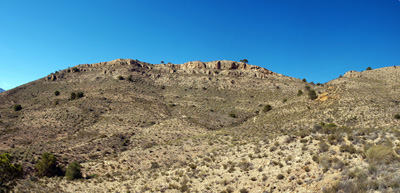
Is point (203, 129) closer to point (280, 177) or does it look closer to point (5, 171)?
point (5, 171)

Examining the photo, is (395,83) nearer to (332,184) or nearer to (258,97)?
(258,97)

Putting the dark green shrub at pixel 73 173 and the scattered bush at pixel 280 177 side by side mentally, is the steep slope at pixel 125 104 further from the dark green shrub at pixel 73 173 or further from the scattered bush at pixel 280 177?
the scattered bush at pixel 280 177

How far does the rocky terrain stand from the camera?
36.2 feet

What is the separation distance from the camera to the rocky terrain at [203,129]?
36.2 feet

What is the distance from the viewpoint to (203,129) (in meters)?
40.8

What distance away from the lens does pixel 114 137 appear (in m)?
35.6

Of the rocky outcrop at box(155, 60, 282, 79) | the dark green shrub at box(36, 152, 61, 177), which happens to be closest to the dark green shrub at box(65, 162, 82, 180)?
the dark green shrub at box(36, 152, 61, 177)

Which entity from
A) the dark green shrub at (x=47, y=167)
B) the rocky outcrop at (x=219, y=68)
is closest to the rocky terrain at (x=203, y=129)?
the rocky outcrop at (x=219, y=68)

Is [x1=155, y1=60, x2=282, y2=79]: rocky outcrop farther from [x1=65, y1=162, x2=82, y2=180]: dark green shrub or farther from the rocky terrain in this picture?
[x1=65, y1=162, x2=82, y2=180]: dark green shrub

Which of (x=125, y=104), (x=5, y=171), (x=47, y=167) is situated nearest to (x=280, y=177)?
(x=5, y=171)

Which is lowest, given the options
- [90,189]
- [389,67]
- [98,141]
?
[90,189]

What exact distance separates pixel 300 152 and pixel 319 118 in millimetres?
23472

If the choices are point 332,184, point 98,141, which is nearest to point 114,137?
point 98,141

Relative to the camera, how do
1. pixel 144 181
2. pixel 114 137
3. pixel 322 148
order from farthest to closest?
pixel 114 137, pixel 144 181, pixel 322 148
